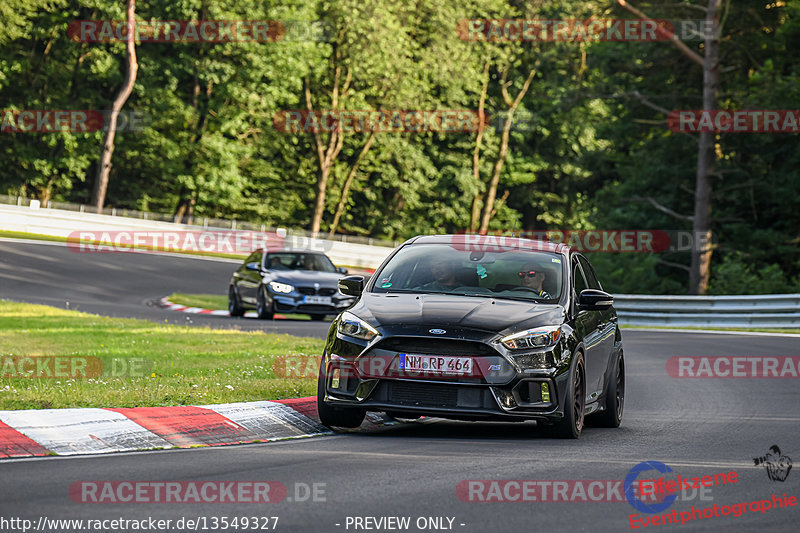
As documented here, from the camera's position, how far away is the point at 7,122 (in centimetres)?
5928

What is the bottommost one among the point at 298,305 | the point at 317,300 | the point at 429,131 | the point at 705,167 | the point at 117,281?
the point at 117,281

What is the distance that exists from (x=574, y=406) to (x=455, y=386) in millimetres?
1117

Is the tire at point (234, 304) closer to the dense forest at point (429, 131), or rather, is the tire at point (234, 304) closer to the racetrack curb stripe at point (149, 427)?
the dense forest at point (429, 131)

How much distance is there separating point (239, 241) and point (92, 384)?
Answer: 41965mm

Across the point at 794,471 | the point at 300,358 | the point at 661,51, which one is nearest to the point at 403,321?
the point at 794,471

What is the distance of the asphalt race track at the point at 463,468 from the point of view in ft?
20.9

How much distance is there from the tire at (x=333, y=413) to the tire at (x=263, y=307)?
17077mm

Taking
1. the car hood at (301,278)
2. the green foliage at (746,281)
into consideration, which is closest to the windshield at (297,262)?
the car hood at (301,278)

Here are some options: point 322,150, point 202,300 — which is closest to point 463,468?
point 202,300

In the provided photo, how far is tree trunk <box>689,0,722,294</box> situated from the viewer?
37.1 meters

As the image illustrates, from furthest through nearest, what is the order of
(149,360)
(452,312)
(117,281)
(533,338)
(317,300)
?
(117,281), (317,300), (149,360), (452,312), (533,338)

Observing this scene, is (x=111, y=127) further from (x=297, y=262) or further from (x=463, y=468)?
(x=463, y=468)

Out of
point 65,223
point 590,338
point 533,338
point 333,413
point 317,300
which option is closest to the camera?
point 533,338

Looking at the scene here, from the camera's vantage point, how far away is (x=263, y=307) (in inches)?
1069
